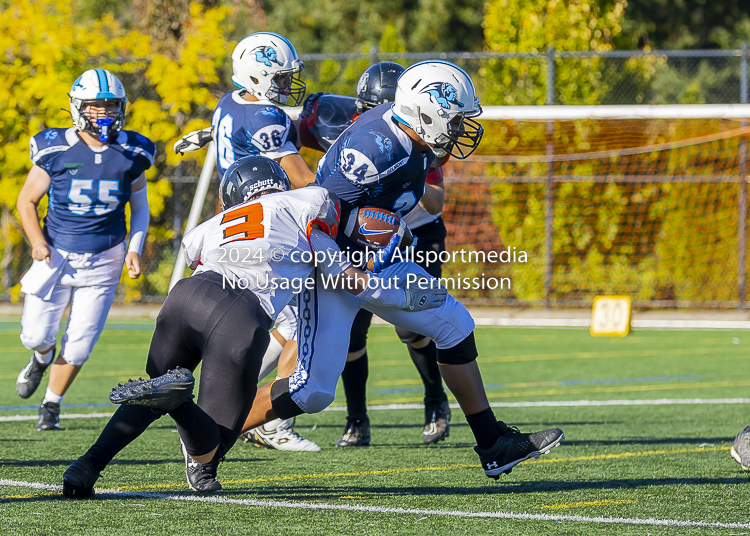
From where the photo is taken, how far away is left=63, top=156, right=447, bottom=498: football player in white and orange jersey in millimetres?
3512

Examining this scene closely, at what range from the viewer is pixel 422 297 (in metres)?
3.88

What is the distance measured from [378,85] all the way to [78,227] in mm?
1971

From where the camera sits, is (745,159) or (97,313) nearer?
(97,313)

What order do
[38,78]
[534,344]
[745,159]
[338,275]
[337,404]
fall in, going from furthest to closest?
1. [745,159]
2. [38,78]
3. [534,344]
4. [337,404]
5. [338,275]

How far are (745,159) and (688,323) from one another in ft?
8.28

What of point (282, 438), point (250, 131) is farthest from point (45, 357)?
point (250, 131)

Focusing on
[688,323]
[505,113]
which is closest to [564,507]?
[505,113]

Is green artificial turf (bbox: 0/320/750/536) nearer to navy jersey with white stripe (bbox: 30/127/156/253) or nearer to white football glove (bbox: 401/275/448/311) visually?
white football glove (bbox: 401/275/448/311)

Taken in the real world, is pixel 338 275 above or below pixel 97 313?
above

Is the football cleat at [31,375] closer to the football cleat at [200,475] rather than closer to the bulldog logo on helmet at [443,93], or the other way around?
the football cleat at [200,475]

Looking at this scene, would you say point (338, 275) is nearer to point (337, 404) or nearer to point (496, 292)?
point (337, 404)

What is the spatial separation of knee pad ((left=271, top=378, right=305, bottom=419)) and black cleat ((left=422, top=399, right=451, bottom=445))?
1664 millimetres

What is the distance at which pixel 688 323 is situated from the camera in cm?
1322

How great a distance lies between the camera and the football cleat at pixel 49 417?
18.5 ft
